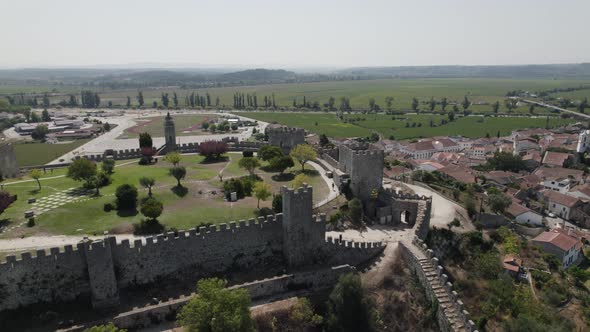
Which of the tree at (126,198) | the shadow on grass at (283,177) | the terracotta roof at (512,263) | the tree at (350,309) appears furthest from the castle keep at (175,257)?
the shadow on grass at (283,177)

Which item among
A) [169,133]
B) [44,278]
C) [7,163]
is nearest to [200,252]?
[44,278]

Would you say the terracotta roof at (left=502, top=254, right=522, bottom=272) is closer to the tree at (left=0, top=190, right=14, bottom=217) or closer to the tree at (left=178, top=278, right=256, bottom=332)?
the tree at (left=178, top=278, right=256, bottom=332)

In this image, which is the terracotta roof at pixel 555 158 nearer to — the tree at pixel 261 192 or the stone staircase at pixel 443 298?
the stone staircase at pixel 443 298

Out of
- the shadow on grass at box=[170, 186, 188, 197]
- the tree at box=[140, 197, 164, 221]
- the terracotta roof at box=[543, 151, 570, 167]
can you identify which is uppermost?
the tree at box=[140, 197, 164, 221]

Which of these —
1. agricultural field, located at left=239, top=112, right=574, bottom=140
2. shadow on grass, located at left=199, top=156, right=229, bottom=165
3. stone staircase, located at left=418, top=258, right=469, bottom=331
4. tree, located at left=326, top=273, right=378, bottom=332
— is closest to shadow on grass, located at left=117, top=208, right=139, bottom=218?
shadow on grass, located at left=199, top=156, right=229, bottom=165

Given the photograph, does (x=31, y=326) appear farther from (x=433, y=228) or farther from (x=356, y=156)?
(x=433, y=228)

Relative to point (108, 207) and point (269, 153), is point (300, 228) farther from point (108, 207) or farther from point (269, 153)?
point (269, 153)
